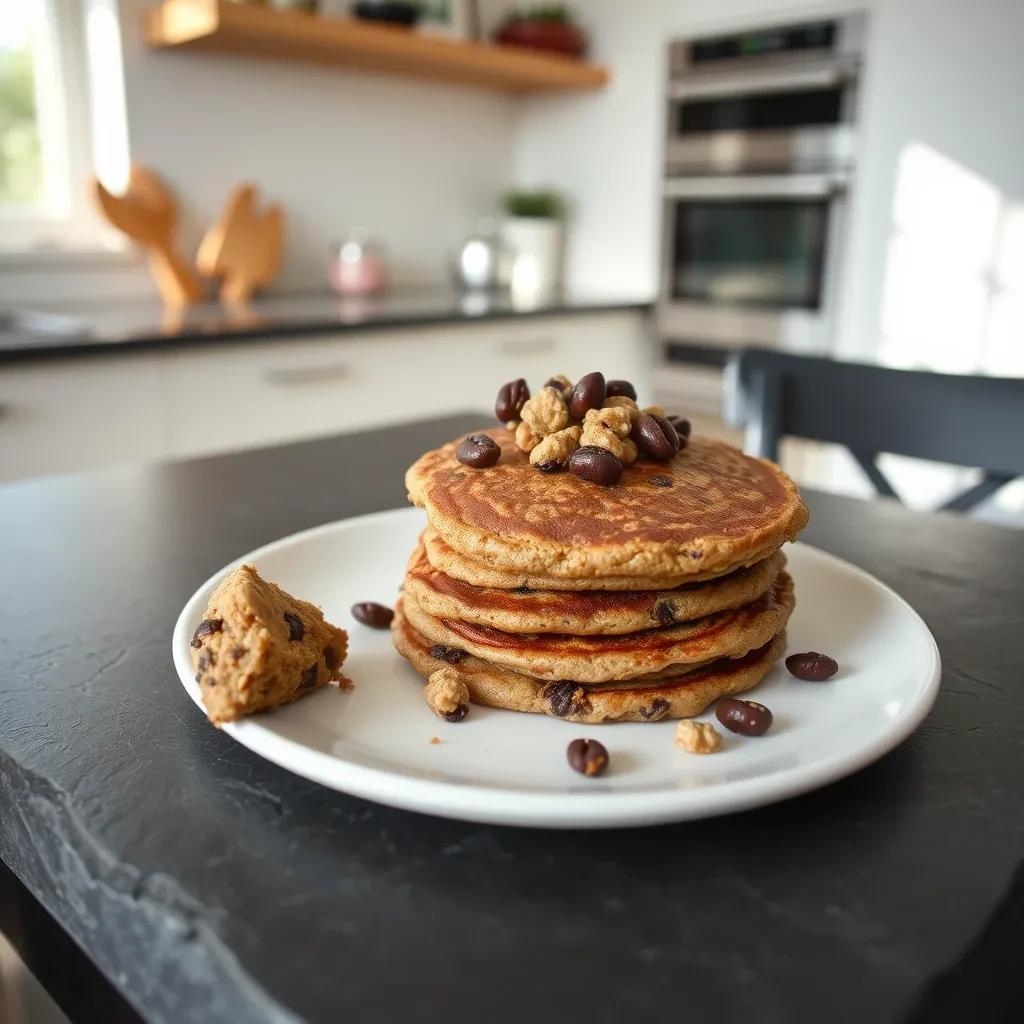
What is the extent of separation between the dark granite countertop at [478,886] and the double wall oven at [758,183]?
9.04 feet

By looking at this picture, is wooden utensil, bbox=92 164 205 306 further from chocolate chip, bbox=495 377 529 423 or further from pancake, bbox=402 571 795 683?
pancake, bbox=402 571 795 683

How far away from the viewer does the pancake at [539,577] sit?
64cm

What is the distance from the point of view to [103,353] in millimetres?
2266

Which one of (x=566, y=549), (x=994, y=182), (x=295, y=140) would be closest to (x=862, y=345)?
(x=994, y=182)

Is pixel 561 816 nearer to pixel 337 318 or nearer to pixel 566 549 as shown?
pixel 566 549

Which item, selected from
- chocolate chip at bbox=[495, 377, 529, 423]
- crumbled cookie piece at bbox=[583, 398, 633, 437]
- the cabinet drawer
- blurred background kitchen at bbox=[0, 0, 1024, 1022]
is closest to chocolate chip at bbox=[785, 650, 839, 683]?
crumbled cookie piece at bbox=[583, 398, 633, 437]

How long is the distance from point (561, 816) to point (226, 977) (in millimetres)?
173

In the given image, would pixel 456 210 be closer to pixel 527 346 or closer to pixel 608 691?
pixel 527 346

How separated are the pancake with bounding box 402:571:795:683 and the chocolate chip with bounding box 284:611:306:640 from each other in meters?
0.10

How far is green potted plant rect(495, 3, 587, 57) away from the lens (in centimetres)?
369

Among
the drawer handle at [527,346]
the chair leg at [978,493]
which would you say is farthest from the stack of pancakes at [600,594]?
the drawer handle at [527,346]

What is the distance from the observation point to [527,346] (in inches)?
128

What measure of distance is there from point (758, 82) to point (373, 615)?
10.1 ft

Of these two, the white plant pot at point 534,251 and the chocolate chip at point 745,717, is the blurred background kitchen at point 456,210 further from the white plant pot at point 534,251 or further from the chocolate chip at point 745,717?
the chocolate chip at point 745,717
